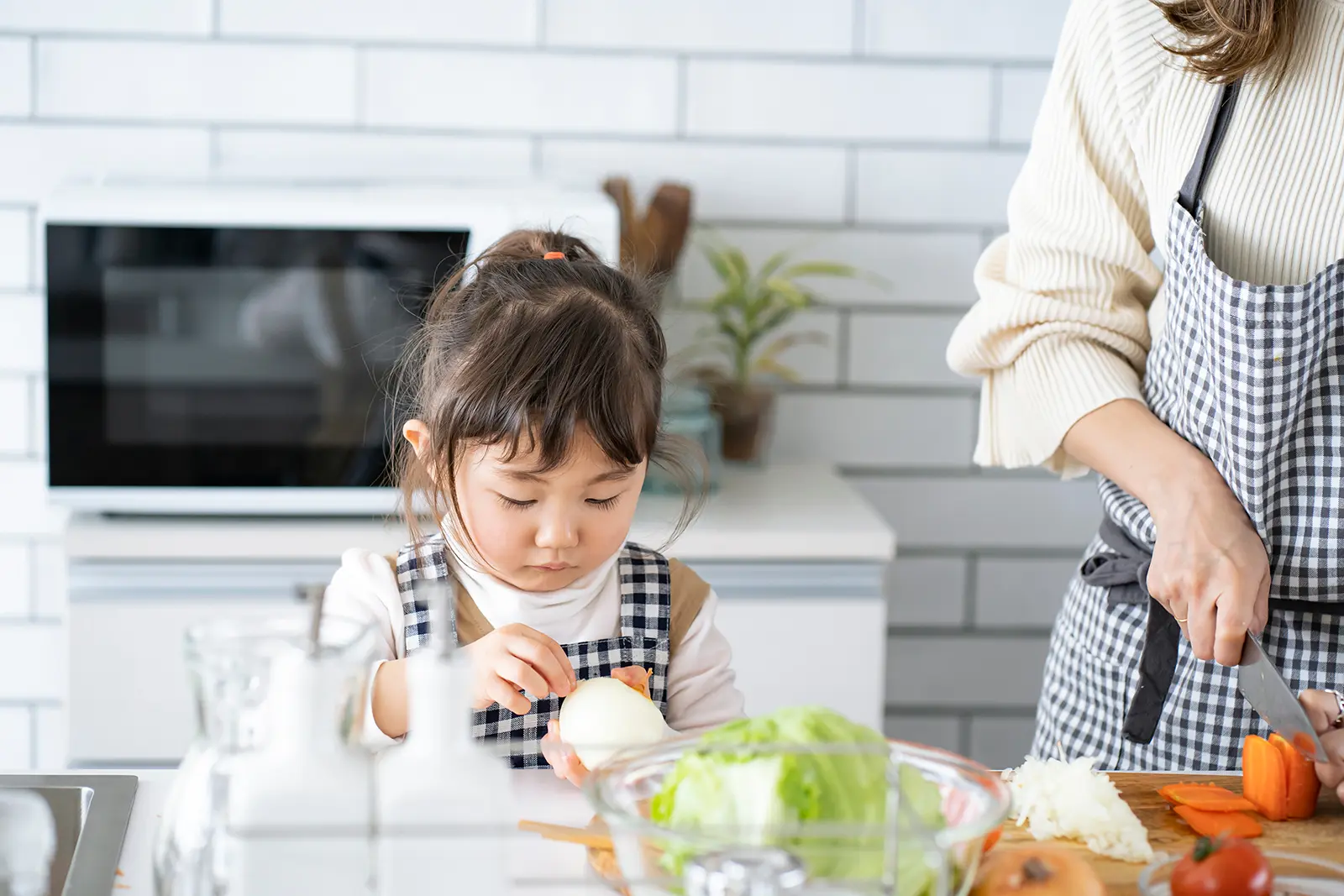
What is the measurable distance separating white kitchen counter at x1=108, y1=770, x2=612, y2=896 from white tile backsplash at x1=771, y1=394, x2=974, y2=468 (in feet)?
4.01

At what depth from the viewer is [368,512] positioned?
1.61 metres

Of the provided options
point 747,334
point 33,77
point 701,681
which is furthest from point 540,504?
point 33,77

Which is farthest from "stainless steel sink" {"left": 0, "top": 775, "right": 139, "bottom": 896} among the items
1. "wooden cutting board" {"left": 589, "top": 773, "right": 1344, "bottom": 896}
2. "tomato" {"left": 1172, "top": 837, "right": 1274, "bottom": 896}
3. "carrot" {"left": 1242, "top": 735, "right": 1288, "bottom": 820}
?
"carrot" {"left": 1242, "top": 735, "right": 1288, "bottom": 820}

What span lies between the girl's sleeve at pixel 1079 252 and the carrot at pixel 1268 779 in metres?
0.35

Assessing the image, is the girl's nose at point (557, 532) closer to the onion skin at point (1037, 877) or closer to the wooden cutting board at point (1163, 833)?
the wooden cutting board at point (1163, 833)

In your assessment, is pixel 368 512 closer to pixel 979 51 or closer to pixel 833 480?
pixel 833 480

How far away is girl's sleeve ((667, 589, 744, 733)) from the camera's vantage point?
1.07 m

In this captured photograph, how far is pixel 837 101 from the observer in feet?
6.49

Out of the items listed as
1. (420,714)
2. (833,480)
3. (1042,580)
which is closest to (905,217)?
(833,480)

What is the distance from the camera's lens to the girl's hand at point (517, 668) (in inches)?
31.8

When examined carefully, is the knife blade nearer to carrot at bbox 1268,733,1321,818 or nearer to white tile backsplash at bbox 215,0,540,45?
carrot at bbox 1268,733,1321,818

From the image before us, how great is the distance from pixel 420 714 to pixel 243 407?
1.16 metres

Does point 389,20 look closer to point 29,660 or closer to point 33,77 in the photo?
point 33,77

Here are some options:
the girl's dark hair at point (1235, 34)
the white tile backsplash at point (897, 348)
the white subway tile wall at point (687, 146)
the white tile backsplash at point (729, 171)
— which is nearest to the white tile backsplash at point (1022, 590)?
the white subway tile wall at point (687, 146)
